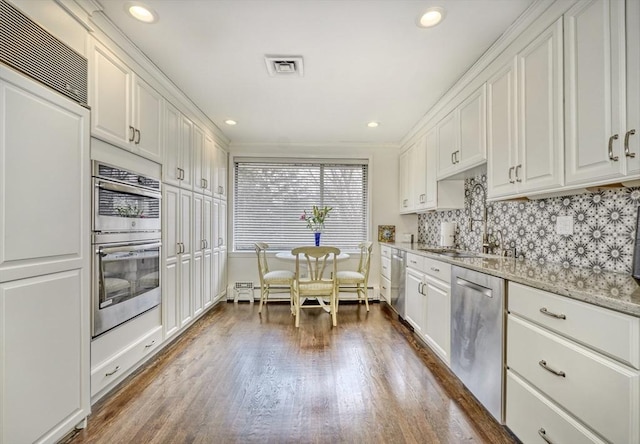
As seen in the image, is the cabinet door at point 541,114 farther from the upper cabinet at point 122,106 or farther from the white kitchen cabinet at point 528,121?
the upper cabinet at point 122,106

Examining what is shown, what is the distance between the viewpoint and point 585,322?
1.16 m

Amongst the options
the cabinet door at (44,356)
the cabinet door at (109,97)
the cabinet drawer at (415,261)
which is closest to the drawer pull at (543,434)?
the cabinet drawer at (415,261)

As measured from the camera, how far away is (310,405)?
1903mm

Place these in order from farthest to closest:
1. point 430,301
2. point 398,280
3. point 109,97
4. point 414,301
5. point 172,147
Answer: point 398,280 < point 414,301 < point 172,147 < point 430,301 < point 109,97

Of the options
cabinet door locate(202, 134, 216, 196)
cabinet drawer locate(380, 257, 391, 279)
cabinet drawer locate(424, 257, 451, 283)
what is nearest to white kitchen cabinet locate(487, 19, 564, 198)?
cabinet drawer locate(424, 257, 451, 283)

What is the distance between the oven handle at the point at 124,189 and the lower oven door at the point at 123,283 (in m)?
0.38

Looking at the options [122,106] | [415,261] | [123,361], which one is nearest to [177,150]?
[122,106]

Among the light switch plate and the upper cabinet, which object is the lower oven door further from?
the light switch plate

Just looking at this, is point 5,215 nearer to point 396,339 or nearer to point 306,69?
point 306,69

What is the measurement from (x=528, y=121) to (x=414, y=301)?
6.28ft

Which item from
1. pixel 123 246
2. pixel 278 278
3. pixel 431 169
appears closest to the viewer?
pixel 123 246

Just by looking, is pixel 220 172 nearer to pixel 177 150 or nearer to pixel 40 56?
pixel 177 150

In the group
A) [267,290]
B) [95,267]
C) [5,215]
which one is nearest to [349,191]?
[267,290]

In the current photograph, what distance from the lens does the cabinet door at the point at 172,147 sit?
8.87 feet
